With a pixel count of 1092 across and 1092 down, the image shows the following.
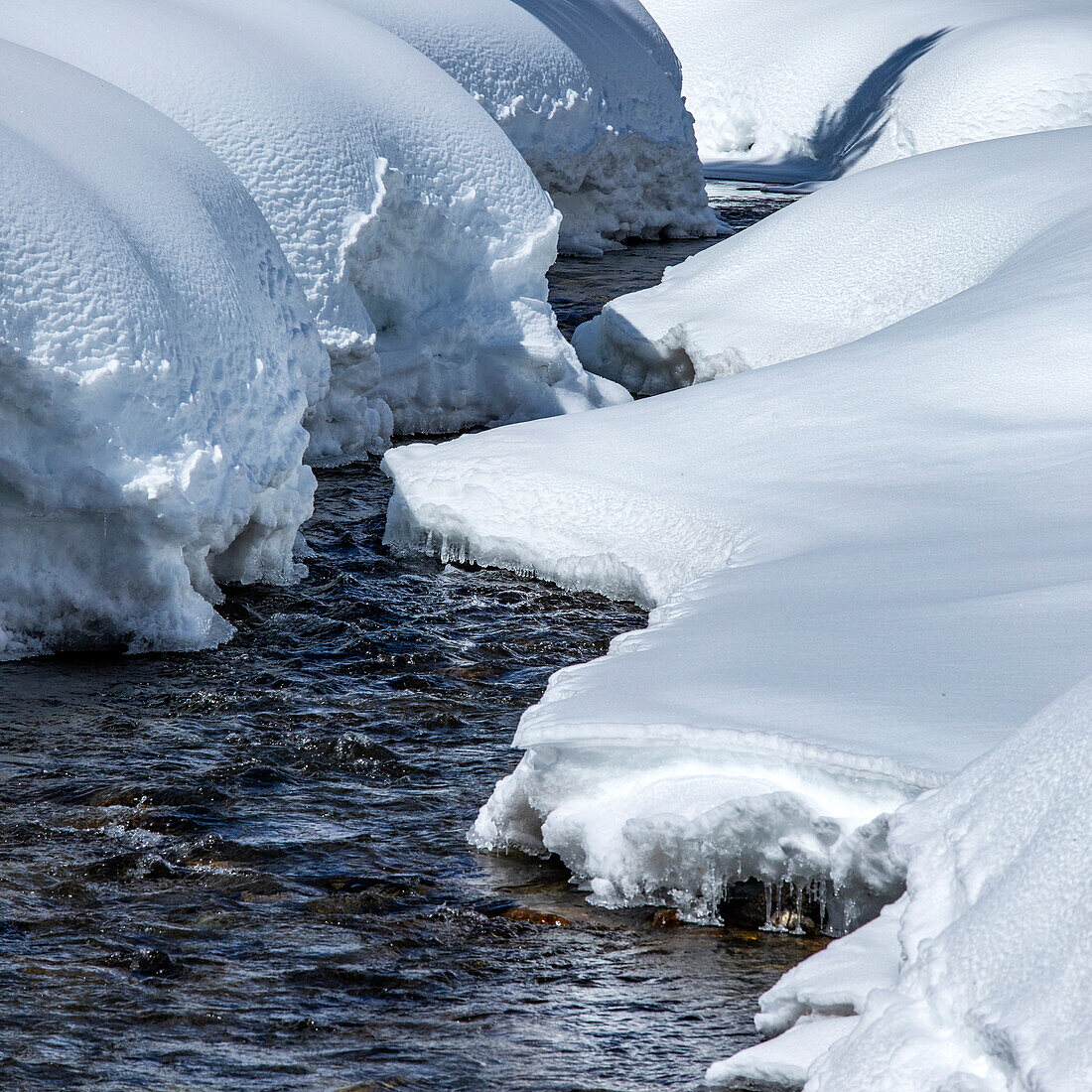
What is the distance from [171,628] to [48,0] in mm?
3896

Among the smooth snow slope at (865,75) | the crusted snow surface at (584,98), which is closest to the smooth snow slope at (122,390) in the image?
the crusted snow surface at (584,98)

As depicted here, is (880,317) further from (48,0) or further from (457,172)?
(48,0)

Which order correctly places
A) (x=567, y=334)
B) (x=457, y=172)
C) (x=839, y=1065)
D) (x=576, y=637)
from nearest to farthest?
(x=839, y=1065) → (x=576, y=637) → (x=457, y=172) → (x=567, y=334)

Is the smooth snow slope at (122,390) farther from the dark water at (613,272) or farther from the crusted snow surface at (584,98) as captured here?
the crusted snow surface at (584,98)

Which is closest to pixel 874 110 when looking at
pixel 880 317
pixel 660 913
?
pixel 880 317

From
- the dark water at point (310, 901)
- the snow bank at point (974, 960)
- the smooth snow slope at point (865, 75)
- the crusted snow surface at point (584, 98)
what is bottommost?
the dark water at point (310, 901)

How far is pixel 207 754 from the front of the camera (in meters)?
4.22

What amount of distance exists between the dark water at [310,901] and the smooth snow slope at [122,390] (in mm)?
244

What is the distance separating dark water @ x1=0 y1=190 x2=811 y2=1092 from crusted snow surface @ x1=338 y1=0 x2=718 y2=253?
6730 mm

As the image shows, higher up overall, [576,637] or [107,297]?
[107,297]

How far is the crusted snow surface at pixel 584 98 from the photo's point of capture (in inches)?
426

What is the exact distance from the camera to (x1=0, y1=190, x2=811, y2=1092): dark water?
2758 mm

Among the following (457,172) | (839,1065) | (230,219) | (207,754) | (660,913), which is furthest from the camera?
(457,172)

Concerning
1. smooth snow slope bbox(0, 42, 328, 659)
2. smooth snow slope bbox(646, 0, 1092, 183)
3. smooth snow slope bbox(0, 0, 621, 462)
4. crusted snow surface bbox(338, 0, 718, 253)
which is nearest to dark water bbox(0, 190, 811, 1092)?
smooth snow slope bbox(0, 42, 328, 659)
